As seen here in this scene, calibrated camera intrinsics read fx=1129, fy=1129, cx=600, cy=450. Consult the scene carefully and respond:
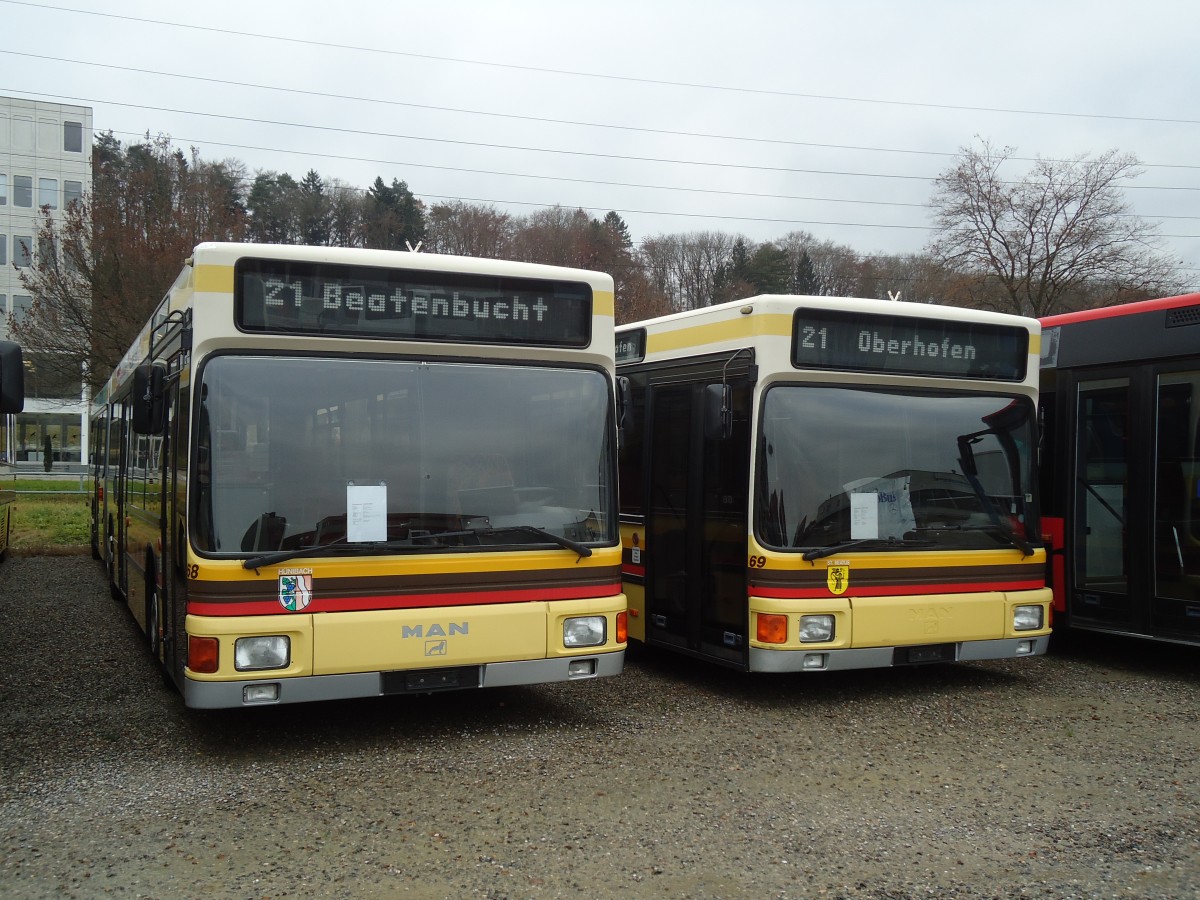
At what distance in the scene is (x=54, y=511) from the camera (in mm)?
26750

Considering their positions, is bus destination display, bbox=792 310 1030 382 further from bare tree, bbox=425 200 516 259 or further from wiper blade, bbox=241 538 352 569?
bare tree, bbox=425 200 516 259

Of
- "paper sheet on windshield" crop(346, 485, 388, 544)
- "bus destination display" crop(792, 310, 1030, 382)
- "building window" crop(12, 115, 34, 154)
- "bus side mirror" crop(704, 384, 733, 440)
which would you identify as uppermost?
"building window" crop(12, 115, 34, 154)

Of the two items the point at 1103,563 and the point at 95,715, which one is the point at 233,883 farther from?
the point at 1103,563

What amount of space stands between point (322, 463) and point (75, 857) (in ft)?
7.45

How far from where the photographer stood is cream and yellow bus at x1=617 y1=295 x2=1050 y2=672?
763cm

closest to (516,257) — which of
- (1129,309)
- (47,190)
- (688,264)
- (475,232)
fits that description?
(475,232)

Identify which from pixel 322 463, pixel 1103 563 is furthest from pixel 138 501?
pixel 1103 563

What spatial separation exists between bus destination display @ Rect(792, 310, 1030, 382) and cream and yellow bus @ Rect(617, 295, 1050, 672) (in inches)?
0.4

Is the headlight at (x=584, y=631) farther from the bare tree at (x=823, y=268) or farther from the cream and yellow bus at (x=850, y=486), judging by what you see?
the bare tree at (x=823, y=268)

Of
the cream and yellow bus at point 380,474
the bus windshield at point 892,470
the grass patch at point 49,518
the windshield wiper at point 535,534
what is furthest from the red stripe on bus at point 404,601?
the grass patch at point 49,518

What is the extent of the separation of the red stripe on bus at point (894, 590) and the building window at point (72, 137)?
61140 mm

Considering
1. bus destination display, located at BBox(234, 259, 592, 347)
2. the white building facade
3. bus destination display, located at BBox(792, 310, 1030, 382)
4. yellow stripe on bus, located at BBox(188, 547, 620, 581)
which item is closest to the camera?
yellow stripe on bus, located at BBox(188, 547, 620, 581)

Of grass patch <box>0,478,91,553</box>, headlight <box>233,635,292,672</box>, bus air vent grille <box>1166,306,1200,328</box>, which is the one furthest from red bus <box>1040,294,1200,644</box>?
grass patch <box>0,478,91,553</box>

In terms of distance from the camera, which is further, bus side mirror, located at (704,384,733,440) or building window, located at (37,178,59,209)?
building window, located at (37,178,59,209)
